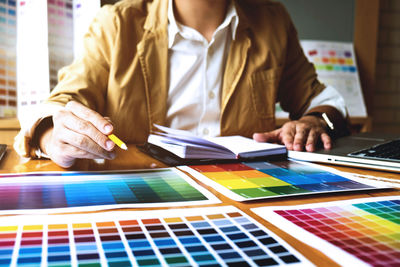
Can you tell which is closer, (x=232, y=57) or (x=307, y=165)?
(x=307, y=165)

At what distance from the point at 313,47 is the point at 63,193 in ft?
7.33

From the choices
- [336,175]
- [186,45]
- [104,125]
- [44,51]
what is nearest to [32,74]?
[44,51]

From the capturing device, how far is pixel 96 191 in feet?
1.97

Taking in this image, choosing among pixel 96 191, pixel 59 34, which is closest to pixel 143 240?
pixel 96 191

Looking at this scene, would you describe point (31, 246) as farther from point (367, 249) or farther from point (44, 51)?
point (44, 51)

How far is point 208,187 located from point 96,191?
0.18 m

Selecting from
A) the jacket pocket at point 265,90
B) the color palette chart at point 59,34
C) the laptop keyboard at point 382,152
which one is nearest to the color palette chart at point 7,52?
the color palette chart at point 59,34

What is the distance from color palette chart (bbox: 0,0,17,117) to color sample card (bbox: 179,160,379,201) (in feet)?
4.37

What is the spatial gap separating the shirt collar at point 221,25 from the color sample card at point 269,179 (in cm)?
61

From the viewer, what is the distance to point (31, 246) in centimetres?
39

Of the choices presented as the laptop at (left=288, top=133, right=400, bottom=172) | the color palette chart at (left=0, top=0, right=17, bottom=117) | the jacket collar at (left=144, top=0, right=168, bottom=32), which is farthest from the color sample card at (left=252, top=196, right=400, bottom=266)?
the color palette chart at (left=0, top=0, right=17, bottom=117)

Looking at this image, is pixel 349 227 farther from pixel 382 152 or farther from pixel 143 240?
pixel 382 152

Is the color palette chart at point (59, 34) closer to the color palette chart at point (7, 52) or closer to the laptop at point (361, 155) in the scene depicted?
the color palette chart at point (7, 52)

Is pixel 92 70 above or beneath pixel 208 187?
above
